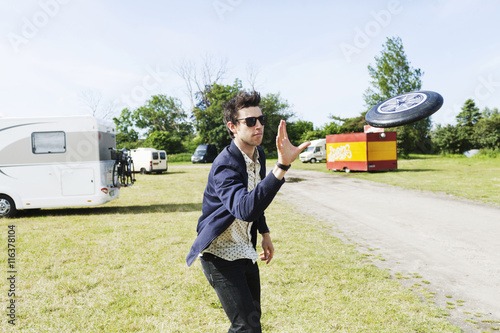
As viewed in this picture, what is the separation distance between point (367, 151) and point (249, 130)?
22474 millimetres

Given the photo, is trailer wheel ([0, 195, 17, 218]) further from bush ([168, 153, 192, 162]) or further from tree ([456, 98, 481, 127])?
tree ([456, 98, 481, 127])

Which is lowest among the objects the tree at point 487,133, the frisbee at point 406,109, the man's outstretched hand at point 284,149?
the man's outstretched hand at point 284,149

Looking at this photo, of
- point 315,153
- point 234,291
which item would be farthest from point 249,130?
point 315,153

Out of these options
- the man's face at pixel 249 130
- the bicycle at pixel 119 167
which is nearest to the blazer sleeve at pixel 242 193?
the man's face at pixel 249 130

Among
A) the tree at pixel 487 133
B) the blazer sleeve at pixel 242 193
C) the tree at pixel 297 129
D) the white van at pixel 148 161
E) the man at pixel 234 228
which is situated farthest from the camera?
the tree at pixel 297 129

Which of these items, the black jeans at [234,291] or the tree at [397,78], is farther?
the tree at [397,78]

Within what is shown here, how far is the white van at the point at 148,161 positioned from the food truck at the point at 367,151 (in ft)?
50.1

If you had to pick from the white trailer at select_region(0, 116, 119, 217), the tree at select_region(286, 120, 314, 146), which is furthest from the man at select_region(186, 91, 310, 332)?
the tree at select_region(286, 120, 314, 146)

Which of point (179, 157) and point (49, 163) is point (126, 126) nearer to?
point (179, 157)

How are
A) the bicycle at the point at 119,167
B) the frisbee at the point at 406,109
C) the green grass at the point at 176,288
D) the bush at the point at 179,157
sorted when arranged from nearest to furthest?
the frisbee at the point at 406,109 < the green grass at the point at 176,288 < the bicycle at the point at 119,167 < the bush at the point at 179,157

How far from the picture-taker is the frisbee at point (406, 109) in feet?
12.3

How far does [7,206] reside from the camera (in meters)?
10.9

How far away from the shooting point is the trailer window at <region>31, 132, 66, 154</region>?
1075 centimetres

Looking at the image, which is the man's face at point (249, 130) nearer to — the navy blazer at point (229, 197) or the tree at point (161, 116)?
the navy blazer at point (229, 197)
